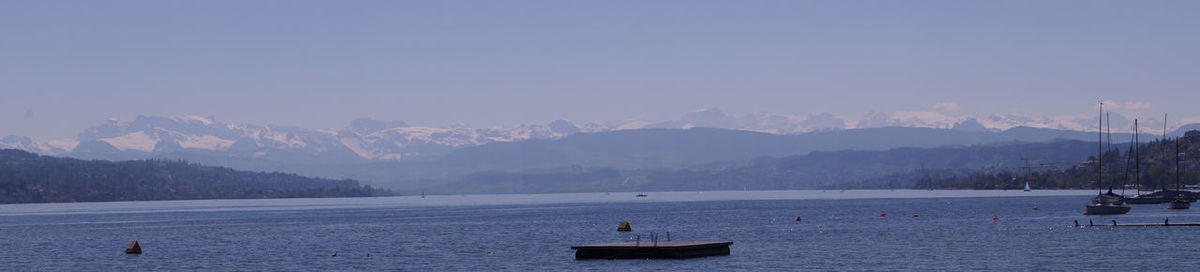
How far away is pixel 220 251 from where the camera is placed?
12962cm

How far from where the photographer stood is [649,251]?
4225 inches

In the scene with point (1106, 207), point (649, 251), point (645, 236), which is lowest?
point (645, 236)

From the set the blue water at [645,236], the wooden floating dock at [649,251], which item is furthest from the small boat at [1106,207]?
the wooden floating dock at [649,251]

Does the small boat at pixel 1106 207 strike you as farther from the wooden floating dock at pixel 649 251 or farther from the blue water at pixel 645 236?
the wooden floating dock at pixel 649 251

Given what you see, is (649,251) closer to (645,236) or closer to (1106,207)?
(645,236)

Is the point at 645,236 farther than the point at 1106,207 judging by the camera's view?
No

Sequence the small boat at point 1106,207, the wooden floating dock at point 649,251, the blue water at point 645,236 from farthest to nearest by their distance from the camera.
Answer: the small boat at point 1106,207
the wooden floating dock at point 649,251
the blue water at point 645,236

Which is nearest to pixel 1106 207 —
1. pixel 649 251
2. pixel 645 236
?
pixel 645 236

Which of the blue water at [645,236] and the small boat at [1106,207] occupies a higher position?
the small boat at [1106,207]

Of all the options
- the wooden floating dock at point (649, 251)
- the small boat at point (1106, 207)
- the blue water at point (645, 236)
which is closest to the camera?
the blue water at point (645, 236)

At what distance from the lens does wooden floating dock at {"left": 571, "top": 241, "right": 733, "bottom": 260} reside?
107m

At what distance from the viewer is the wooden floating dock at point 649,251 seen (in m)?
107

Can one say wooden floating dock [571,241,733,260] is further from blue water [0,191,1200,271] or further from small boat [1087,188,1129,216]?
small boat [1087,188,1129,216]

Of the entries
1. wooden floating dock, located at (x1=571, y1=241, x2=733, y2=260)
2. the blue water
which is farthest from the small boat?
wooden floating dock, located at (x1=571, y1=241, x2=733, y2=260)
